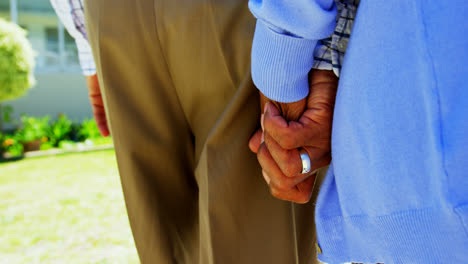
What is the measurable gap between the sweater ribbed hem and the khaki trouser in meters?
0.19

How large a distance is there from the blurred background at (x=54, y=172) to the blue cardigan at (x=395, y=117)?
2.03 m

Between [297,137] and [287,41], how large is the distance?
0.17 m

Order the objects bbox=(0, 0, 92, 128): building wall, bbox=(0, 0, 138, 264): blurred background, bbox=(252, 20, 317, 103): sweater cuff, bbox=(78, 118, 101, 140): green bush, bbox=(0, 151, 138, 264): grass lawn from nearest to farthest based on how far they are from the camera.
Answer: bbox=(252, 20, 317, 103): sweater cuff < bbox=(0, 151, 138, 264): grass lawn < bbox=(0, 0, 138, 264): blurred background < bbox=(78, 118, 101, 140): green bush < bbox=(0, 0, 92, 128): building wall

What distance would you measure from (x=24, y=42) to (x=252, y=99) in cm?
669

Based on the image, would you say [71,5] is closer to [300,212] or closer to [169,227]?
[169,227]

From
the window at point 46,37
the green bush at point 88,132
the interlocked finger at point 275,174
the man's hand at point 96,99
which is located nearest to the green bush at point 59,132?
the green bush at point 88,132

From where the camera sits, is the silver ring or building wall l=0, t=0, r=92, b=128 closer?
the silver ring

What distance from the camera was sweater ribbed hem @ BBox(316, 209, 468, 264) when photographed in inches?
22.6

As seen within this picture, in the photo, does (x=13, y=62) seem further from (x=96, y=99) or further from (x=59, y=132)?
(x=96, y=99)

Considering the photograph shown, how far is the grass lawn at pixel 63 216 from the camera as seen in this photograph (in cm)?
260

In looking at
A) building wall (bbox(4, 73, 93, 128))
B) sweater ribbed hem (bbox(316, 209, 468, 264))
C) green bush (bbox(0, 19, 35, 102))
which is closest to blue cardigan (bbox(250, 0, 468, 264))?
sweater ribbed hem (bbox(316, 209, 468, 264))

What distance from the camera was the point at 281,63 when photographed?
73 centimetres

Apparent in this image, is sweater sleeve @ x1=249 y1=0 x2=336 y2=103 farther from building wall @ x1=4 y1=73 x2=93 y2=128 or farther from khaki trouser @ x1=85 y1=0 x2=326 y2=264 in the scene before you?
building wall @ x1=4 y1=73 x2=93 y2=128

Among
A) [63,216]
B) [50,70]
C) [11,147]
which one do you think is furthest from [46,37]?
[63,216]
